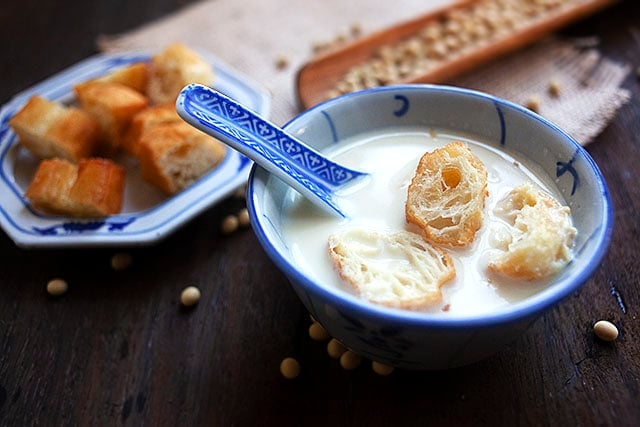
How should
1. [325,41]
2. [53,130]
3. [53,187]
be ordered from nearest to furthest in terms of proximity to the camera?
[53,187] → [53,130] → [325,41]

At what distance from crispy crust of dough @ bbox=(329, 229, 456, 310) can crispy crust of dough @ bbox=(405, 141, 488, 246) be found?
3cm

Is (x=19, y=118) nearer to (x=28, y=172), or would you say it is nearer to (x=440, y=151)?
(x=28, y=172)

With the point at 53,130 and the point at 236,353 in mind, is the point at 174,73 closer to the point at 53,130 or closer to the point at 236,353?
the point at 53,130

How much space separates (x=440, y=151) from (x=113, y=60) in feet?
3.29

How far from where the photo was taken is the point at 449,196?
1.05 meters

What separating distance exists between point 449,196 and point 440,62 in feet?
2.33

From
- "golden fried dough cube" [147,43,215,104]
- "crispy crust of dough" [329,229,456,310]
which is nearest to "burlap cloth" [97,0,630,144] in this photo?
"golden fried dough cube" [147,43,215,104]

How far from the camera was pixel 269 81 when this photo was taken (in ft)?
5.81

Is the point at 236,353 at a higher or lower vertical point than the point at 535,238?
lower

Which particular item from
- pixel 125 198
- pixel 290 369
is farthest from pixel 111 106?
pixel 290 369

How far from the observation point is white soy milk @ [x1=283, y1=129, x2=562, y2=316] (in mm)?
968

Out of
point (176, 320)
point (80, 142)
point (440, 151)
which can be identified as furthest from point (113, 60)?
point (440, 151)

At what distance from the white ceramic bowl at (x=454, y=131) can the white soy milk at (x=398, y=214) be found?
0.08ft

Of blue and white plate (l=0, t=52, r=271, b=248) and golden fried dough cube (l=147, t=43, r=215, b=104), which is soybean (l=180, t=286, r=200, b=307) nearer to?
blue and white plate (l=0, t=52, r=271, b=248)
